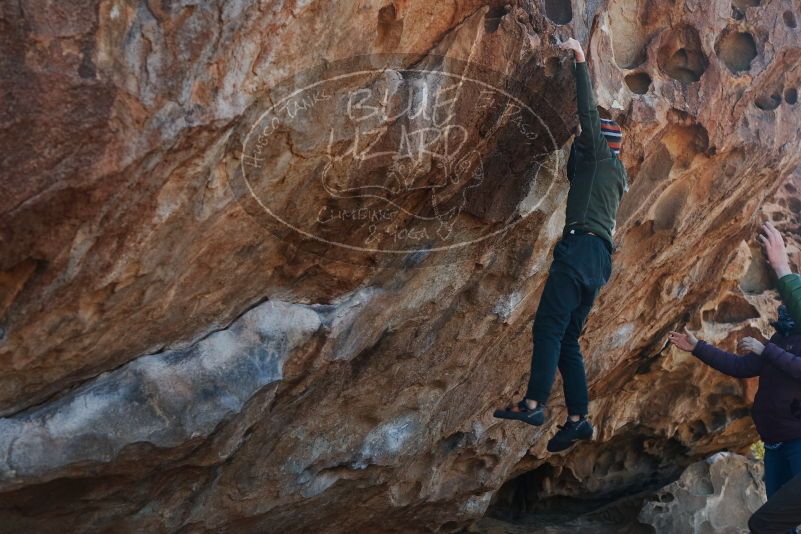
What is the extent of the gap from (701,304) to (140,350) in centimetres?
436

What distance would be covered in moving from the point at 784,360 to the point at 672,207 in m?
1.16

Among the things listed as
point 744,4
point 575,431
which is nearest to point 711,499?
point 575,431

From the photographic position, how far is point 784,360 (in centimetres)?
497

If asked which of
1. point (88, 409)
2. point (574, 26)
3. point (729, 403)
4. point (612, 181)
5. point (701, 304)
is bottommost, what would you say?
point (729, 403)

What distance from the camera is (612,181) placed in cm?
383

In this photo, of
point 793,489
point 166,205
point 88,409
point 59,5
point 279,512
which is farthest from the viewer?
point 279,512

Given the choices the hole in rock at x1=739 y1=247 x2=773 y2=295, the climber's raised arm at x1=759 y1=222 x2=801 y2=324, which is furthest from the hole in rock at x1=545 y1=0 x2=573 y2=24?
the hole in rock at x1=739 y1=247 x2=773 y2=295

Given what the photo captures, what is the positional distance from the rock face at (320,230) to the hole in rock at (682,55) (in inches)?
0.5

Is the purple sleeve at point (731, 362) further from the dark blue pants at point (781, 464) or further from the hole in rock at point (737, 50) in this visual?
the hole in rock at point (737, 50)

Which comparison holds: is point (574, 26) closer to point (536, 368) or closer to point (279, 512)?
point (536, 368)

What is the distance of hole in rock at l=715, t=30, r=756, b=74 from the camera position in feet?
16.9

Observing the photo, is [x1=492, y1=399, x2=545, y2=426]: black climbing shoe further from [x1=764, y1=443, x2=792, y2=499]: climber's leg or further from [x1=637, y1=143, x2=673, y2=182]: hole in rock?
[x1=764, y1=443, x2=792, y2=499]: climber's leg

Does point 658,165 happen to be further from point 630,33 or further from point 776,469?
point 776,469

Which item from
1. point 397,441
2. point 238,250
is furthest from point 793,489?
point 238,250
